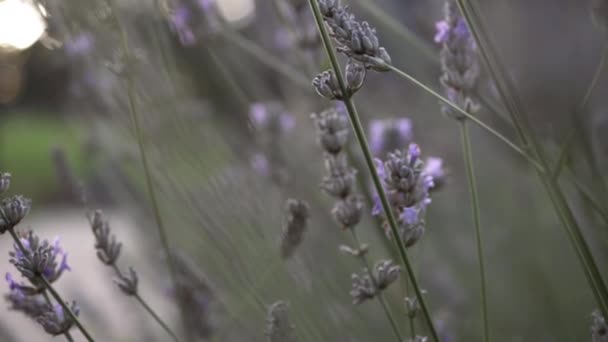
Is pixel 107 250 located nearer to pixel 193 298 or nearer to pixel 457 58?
pixel 193 298

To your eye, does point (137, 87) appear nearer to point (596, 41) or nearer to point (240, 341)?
point (240, 341)

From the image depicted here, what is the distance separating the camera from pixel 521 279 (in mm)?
1387

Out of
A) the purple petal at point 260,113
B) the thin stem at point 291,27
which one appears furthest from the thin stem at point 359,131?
the purple petal at point 260,113

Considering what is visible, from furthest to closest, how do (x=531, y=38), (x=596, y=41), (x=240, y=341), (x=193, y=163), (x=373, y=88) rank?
(x=531, y=38), (x=596, y=41), (x=373, y=88), (x=240, y=341), (x=193, y=163)

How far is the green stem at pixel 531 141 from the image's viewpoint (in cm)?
44

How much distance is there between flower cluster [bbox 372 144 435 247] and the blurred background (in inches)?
5.2

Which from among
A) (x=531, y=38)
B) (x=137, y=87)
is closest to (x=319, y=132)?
(x=137, y=87)

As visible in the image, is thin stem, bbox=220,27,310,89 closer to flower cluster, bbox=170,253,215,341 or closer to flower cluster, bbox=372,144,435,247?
flower cluster, bbox=170,253,215,341

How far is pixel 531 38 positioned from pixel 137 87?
7.21 ft

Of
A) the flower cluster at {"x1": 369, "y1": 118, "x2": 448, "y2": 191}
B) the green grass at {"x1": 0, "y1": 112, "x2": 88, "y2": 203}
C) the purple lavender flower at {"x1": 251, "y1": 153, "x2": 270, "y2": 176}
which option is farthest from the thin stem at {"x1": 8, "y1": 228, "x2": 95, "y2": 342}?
the green grass at {"x1": 0, "y1": 112, "x2": 88, "y2": 203}

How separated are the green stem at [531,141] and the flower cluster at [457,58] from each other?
0.16ft

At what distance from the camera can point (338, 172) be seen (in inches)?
22.3

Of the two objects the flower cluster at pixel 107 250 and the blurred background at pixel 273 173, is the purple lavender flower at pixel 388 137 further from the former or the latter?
the flower cluster at pixel 107 250

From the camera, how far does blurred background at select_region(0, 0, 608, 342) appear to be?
0.84 metres
